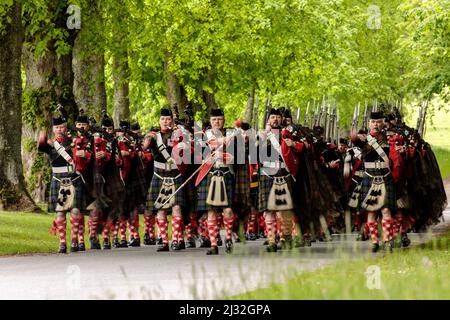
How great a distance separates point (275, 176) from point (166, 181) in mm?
1729

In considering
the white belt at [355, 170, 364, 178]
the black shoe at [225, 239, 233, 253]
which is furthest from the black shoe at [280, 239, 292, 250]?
the white belt at [355, 170, 364, 178]

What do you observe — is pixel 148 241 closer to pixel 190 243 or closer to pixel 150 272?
pixel 190 243

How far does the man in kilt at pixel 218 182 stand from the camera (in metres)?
18.2

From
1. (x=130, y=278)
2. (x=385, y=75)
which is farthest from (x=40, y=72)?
(x=385, y=75)

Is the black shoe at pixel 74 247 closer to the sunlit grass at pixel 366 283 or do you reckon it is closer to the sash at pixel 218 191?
the sash at pixel 218 191

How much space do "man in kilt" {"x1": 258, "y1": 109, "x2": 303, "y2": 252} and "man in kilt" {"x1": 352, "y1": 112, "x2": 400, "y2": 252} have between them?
1.00m

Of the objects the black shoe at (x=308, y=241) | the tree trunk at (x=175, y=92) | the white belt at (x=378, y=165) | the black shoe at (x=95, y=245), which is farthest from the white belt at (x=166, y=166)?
the tree trunk at (x=175, y=92)

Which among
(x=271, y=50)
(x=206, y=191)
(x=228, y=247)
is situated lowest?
(x=228, y=247)

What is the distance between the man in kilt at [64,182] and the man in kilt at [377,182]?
12.8 ft

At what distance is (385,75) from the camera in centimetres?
5412

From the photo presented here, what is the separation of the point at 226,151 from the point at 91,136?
95.3 inches

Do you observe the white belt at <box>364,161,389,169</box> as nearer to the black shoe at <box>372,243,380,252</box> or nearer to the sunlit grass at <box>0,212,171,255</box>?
the black shoe at <box>372,243,380,252</box>

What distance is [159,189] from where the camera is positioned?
19453 mm

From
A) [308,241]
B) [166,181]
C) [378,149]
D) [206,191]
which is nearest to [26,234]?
[166,181]
